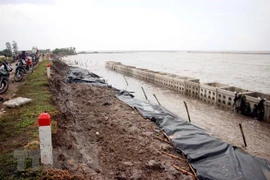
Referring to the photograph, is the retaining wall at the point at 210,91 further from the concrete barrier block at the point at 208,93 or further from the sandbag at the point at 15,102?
the sandbag at the point at 15,102

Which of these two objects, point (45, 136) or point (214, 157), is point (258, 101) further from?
point (45, 136)

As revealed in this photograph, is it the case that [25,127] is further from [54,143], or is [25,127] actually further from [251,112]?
[251,112]

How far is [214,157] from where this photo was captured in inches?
289

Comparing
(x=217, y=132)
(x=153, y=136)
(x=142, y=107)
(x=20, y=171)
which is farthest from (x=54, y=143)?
(x=217, y=132)

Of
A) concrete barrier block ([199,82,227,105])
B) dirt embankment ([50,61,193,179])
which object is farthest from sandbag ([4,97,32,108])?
concrete barrier block ([199,82,227,105])

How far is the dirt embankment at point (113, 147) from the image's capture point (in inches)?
234

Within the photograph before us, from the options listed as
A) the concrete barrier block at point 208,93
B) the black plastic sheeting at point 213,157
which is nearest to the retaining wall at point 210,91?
the concrete barrier block at point 208,93

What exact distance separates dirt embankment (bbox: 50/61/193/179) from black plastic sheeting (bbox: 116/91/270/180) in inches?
19.2

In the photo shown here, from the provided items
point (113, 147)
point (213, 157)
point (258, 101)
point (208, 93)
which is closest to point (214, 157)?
point (213, 157)

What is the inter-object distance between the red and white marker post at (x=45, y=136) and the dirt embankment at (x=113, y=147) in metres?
0.63

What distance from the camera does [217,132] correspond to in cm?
1208

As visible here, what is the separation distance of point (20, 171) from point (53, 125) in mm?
2886

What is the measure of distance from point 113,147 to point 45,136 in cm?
441

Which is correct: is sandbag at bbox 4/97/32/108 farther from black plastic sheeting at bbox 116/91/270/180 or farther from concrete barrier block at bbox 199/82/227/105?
concrete barrier block at bbox 199/82/227/105
